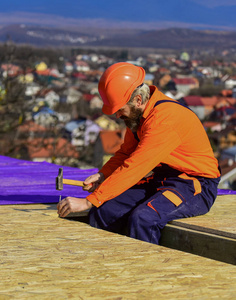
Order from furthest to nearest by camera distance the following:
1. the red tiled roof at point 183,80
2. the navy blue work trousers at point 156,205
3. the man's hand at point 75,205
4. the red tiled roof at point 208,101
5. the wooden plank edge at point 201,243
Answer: the red tiled roof at point 183,80 → the red tiled roof at point 208,101 → the navy blue work trousers at point 156,205 → the man's hand at point 75,205 → the wooden plank edge at point 201,243

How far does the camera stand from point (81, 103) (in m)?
40.6

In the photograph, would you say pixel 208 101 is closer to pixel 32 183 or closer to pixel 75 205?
pixel 32 183

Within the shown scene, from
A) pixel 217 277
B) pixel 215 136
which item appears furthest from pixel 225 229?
pixel 215 136

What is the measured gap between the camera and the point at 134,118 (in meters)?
3.80

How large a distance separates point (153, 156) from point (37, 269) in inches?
47.9

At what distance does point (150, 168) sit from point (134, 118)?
51 centimetres

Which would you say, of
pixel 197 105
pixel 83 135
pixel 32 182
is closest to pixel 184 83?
pixel 197 105

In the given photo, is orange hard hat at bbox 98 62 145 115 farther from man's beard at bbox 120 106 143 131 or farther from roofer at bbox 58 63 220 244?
man's beard at bbox 120 106 143 131

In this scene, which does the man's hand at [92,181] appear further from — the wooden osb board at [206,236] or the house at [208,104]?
the house at [208,104]

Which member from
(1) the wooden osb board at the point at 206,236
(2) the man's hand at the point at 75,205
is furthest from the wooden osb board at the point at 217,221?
(2) the man's hand at the point at 75,205

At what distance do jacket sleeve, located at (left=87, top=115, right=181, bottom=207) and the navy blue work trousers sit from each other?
30 cm

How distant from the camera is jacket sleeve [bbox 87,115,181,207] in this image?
3.46 metres

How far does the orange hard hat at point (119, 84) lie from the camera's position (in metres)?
3.65

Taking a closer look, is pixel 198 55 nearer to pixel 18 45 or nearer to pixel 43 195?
pixel 18 45
